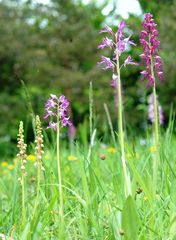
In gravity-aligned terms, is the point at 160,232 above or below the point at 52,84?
below

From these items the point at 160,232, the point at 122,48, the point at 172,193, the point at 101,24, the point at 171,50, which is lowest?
the point at 160,232

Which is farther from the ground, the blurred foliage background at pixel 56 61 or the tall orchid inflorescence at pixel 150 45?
the blurred foliage background at pixel 56 61

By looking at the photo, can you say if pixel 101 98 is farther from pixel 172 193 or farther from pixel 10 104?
pixel 172 193

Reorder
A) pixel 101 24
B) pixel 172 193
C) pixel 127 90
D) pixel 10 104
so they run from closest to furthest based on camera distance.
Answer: pixel 172 193, pixel 10 104, pixel 127 90, pixel 101 24

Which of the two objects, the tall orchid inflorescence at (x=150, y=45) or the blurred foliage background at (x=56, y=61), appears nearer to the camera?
the tall orchid inflorescence at (x=150, y=45)

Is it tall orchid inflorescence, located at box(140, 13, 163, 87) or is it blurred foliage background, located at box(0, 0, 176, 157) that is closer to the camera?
tall orchid inflorescence, located at box(140, 13, 163, 87)

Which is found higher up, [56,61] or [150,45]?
[56,61]

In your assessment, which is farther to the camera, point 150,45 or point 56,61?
point 56,61

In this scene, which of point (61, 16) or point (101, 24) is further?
point (101, 24)

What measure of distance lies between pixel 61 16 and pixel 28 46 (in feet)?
6.88

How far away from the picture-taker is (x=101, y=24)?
78.8ft

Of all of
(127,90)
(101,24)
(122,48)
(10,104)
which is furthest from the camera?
(101,24)

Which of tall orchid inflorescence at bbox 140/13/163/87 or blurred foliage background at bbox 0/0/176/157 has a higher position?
blurred foliage background at bbox 0/0/176/157

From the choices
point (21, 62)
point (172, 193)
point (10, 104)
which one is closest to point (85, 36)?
point (21, 62)
